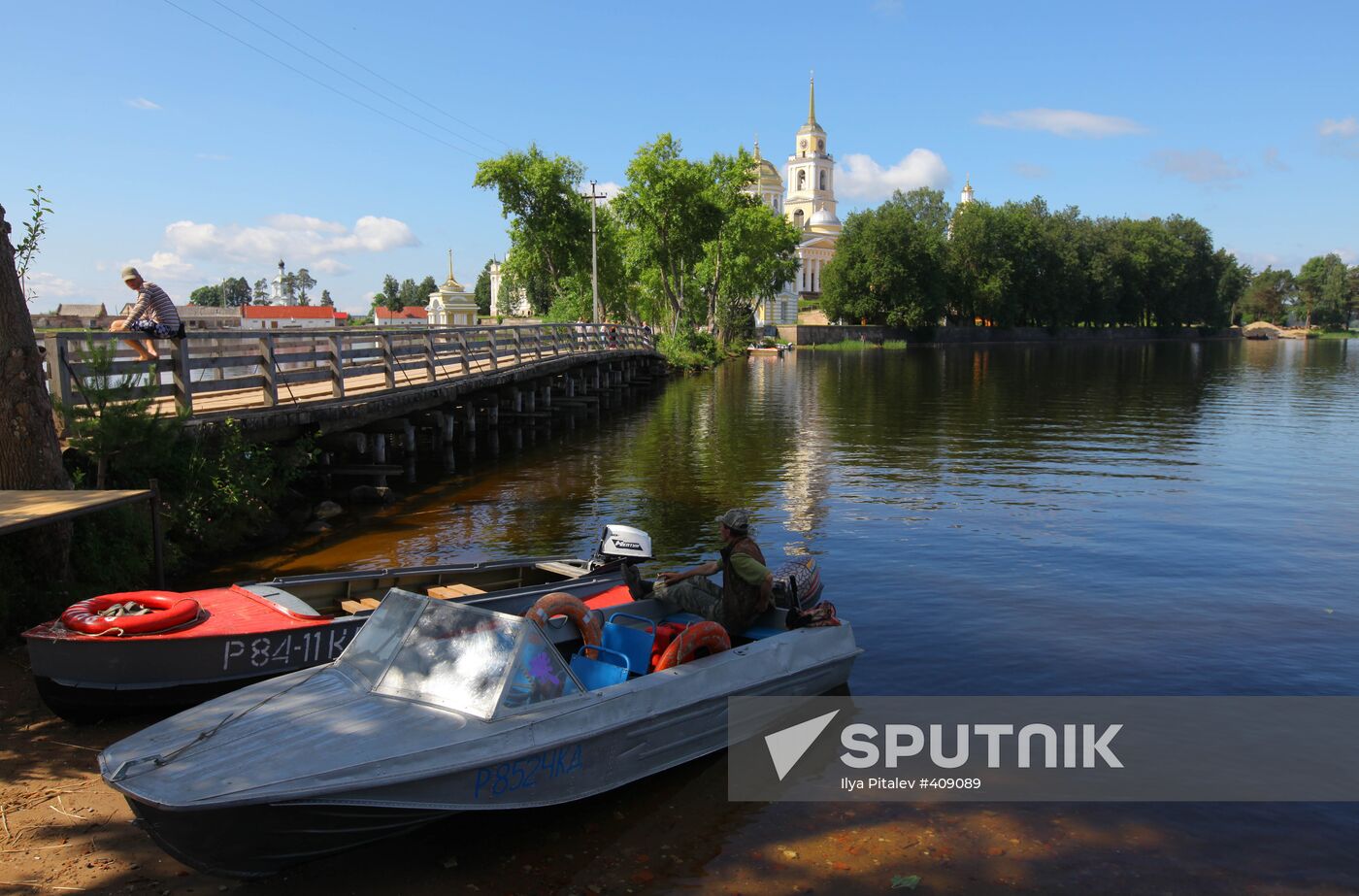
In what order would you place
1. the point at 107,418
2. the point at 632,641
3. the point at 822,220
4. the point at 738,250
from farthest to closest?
1. the point at 822,220
2. the point at 738,250
3. the point at 107,418
4. the point at 632,641

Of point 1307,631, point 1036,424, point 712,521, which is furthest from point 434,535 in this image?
point 1036,424

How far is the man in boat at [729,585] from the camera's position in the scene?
8.44 meters

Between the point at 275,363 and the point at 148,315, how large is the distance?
8.48 ft

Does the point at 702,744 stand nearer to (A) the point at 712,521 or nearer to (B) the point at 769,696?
(B) the point at 769,696

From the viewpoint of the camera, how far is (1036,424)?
30438mm

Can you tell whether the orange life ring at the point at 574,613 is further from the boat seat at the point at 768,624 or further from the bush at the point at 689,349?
the bush at the point at 689,349

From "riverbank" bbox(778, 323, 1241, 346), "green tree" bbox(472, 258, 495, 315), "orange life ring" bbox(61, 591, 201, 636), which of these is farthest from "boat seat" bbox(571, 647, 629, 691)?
"green tree" bbox(472, 258, 495, 315)

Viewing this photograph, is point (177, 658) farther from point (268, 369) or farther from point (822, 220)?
point (822, 220)

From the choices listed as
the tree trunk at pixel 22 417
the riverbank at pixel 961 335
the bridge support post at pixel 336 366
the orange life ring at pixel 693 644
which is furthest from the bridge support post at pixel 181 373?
the riverbank at pixel 961 335

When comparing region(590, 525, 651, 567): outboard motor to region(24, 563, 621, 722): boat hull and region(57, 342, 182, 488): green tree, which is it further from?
region(57, 342, 182, 488): green tree

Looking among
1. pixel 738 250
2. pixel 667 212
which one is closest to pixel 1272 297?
pixel 738 250

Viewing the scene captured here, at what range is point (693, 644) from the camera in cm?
750

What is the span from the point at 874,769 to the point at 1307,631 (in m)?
6.44

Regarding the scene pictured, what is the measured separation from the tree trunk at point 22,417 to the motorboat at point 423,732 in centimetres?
460
